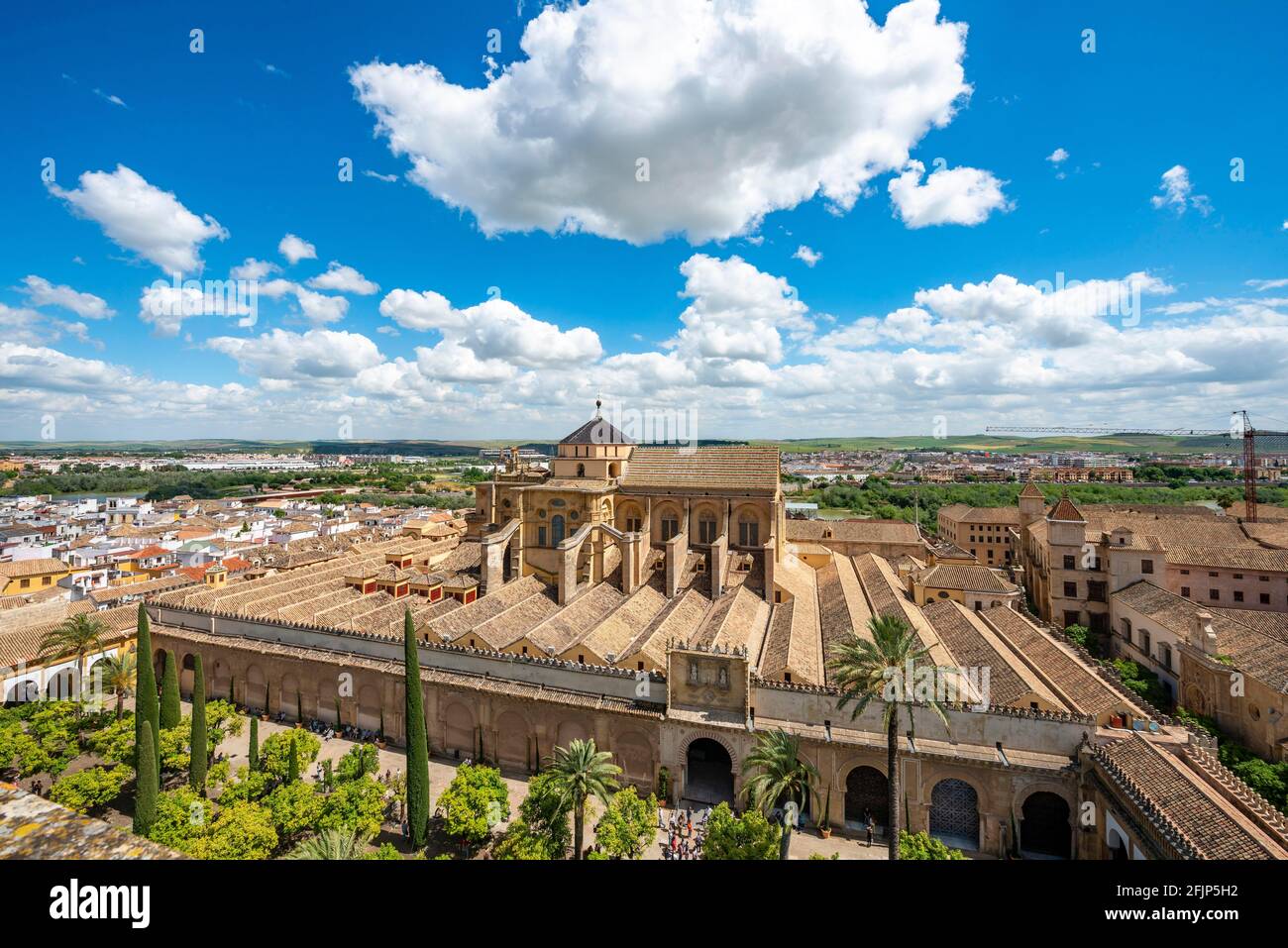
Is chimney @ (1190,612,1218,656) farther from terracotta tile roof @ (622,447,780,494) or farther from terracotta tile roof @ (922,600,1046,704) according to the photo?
terracotta tile roof @ (622,447,780,494)

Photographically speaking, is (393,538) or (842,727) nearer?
(842,727)

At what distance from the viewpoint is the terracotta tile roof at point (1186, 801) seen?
48.3 ft

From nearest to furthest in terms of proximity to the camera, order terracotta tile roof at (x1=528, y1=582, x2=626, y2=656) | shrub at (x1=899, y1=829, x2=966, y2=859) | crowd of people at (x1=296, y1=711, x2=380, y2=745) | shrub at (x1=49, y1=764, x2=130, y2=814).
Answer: shrub at (x1=899, y1=829, x2=966, y2=859) < shrub at (x1=49, y1=764, x2=130, y2=814) < terracotta tile roof at (x1=528, y1=582, x2=626, y2=656) < crowd of people at (x1=296, y1=711, x2=380, y2=745)

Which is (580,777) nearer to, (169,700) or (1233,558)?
(169,700)

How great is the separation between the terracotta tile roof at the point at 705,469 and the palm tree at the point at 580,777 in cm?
2033

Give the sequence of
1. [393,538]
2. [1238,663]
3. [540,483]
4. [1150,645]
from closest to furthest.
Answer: [1238,663] → [1150,645] → [540,483] → [393,538]

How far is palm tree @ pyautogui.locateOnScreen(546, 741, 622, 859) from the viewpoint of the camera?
1809 cm

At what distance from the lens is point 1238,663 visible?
84.4 ft

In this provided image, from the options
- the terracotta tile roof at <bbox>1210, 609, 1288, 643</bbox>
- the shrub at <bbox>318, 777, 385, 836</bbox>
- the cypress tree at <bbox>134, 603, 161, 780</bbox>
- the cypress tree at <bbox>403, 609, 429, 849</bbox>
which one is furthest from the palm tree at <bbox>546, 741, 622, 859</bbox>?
the terracotta tile roof at <bbox>1210, 609, 1288, 643</bbox>

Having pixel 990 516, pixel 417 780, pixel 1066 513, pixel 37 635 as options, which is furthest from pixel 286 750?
pixel 990 516

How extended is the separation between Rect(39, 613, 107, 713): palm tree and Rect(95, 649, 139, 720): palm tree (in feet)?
3.46

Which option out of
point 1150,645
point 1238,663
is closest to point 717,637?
point 1238,663
